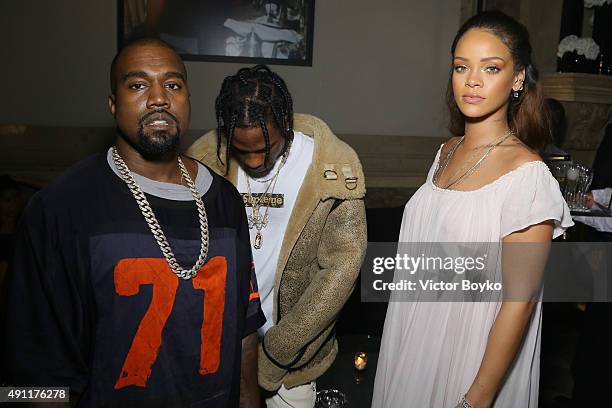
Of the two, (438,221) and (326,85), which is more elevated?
(326,85)

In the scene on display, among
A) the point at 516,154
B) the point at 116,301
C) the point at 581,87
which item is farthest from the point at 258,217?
the point at 581,87

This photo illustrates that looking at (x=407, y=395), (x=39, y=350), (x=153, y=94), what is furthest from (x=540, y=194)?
(x=39, y=350)

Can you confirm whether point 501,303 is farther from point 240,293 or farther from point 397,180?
point 397,180

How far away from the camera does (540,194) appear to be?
1.59 meters

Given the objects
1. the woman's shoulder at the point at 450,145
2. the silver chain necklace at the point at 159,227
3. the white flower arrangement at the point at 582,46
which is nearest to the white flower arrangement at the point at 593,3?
the white flower arrangement at the point at 582,46

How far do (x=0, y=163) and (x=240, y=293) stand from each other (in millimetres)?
4528

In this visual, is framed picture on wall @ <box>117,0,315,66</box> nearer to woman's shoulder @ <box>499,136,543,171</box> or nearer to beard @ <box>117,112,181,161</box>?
beard @ <box>117,112,181,161</box>

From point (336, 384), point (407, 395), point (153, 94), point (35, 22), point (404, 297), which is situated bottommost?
point (336, 384)

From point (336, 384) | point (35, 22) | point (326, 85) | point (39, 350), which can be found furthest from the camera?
point (326, 85)

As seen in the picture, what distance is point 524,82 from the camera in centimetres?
180

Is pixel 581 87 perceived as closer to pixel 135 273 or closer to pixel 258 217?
pixel 258 217

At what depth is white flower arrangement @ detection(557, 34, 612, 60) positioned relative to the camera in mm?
5656

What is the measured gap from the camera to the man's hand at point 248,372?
5.84ft

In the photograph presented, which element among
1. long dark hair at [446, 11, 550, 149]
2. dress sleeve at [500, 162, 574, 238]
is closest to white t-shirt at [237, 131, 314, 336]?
long dark hair at [446, 11, 550, 149]
